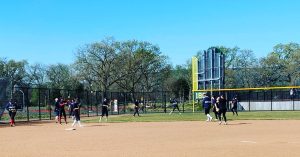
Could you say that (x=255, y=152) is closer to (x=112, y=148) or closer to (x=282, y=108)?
(x=112, y=148)

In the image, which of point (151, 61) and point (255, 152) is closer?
point (255, 152)

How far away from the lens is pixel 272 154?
1361 cm

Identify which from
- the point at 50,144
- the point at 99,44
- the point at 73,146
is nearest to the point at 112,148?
the point at 73,146

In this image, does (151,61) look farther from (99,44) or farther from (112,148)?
(112,148)

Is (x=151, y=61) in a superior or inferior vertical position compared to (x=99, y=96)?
superior

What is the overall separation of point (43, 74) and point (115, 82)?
30782 mm

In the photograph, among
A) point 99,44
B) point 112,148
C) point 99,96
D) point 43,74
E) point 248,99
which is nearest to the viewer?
point 112,148

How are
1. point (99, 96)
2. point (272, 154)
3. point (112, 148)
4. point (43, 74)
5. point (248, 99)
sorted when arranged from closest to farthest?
point (272, 154) → point (112, 148) → point (99, 96) → point (248, 99) → point (43, 74)

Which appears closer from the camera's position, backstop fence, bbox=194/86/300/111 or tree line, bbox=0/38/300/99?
backstop fence, bbox=194/86/300/111

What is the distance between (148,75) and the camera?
303ft

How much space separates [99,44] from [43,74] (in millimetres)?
31699

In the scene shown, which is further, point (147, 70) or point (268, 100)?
point (147, 70)

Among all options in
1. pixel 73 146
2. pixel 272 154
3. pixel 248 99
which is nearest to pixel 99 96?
pixel 248 99

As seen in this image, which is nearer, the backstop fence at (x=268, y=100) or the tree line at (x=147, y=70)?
the backstop fence at (x=268, y=100)
